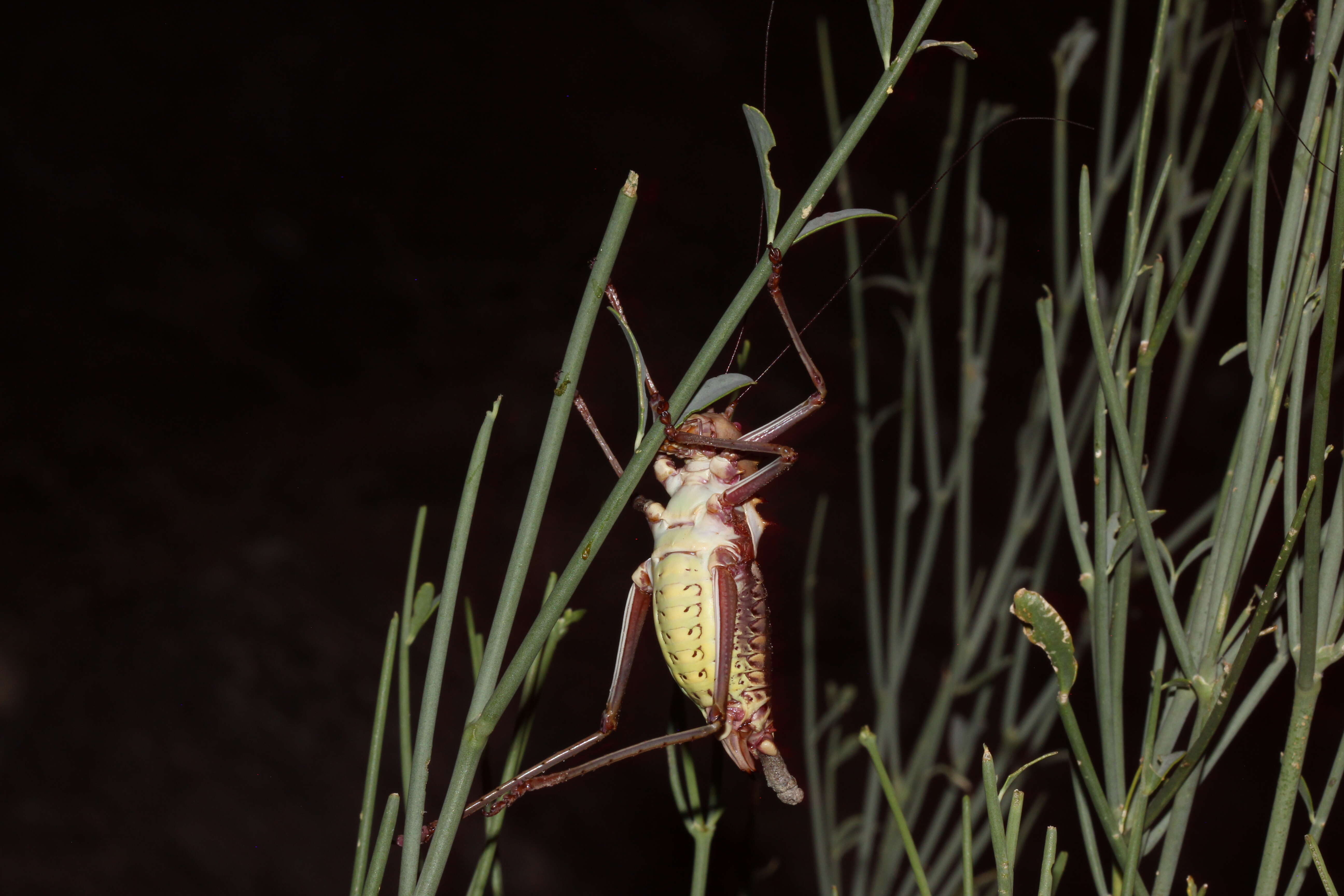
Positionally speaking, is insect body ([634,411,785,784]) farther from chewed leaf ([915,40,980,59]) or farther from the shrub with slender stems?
chewed leaf ([915,40,980,59])

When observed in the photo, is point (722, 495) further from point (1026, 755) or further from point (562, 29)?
point (562, 29)

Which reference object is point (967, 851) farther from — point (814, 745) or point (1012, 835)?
point (814, 745)

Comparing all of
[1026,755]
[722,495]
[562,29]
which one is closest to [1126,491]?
[722,495]

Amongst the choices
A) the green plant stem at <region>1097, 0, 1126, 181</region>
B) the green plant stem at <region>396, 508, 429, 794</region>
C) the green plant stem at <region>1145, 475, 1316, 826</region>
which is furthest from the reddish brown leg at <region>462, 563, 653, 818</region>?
the green plant stem at <region>1097, 0, 1126, 181</region>

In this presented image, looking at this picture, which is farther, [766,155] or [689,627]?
[689,627]

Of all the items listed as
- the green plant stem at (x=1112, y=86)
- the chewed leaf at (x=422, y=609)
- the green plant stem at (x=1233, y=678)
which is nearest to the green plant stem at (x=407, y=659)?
the chewed leaf at (x=422, y=609)

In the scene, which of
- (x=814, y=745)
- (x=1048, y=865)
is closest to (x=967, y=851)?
(x=1048, y=865)
